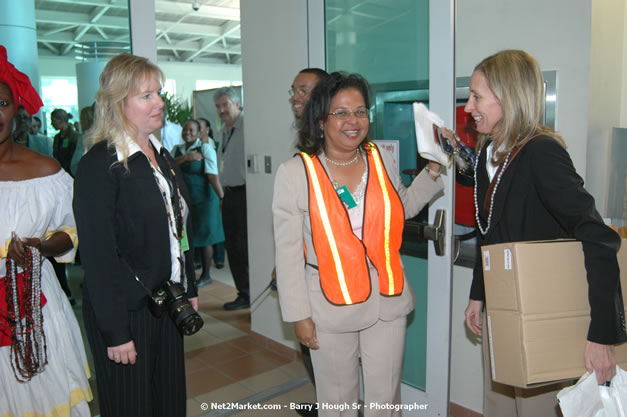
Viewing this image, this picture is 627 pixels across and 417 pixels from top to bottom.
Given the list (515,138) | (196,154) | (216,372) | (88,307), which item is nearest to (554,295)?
(515,138)

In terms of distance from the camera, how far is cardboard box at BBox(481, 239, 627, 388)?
4.56ft

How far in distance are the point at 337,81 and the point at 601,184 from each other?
1254mm

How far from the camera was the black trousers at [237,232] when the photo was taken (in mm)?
4531

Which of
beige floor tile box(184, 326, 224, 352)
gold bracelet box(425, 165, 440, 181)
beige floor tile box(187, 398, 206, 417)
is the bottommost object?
beige floor tile box(187, 398, 206, 417)

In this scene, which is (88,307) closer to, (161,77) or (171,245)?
(171,245)

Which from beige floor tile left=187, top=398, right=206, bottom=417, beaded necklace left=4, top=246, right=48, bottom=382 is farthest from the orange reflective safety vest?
beige floor tile left=187, top=398, right=206, bottom=417

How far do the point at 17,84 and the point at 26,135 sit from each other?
19.6 inches

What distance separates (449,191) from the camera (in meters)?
2.26

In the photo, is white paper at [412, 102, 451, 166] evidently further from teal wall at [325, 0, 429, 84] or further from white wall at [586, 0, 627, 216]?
white wall at [586, 0, 627, 216]

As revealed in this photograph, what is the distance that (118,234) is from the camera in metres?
1.68

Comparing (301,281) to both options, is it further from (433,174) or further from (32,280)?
(32,280)

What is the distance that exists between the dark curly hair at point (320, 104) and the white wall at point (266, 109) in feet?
4.13

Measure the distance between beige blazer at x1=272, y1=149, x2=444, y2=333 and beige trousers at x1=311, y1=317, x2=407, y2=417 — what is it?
0.05 m

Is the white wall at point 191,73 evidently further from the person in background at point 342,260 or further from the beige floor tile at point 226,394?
the person in background at point 342,260
